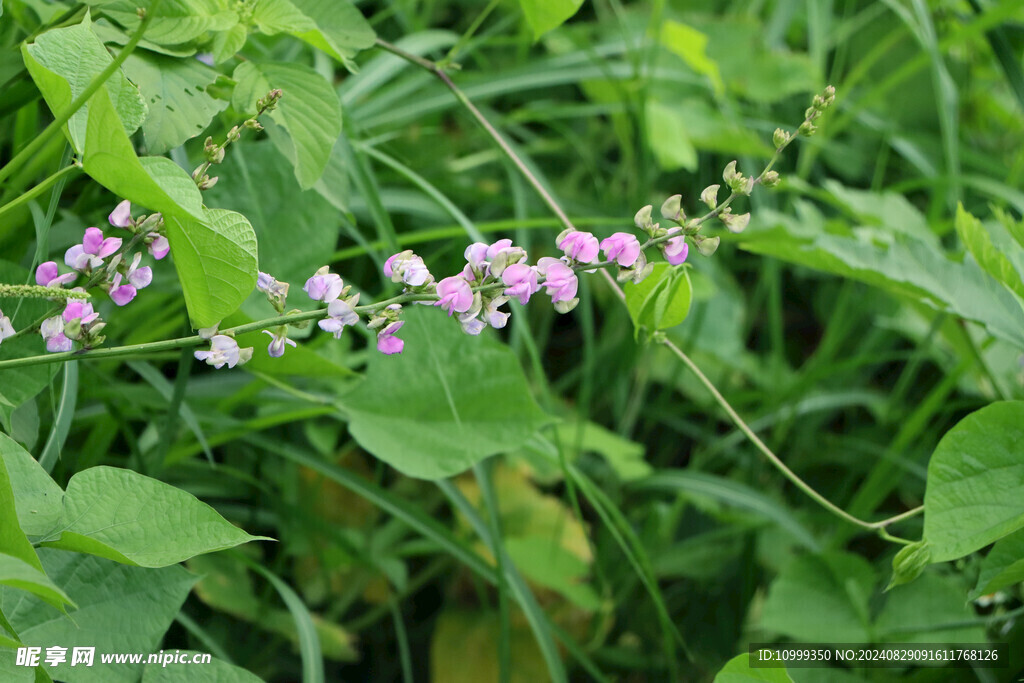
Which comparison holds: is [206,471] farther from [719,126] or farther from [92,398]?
[719,126]

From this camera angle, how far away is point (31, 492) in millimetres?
454

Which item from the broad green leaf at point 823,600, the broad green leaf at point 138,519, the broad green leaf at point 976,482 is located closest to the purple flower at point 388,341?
the broad green leaf at point 138,519

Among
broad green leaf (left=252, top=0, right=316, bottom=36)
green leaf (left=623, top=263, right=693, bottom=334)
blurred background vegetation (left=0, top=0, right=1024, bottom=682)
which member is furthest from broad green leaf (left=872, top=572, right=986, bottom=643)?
broad green leaf (left=252, top=0, right=316, bottom=36)

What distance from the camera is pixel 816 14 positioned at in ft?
4.33

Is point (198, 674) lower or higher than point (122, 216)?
lower

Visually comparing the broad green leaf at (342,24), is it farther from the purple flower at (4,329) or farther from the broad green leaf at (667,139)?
the broad green leaf at (667,139)

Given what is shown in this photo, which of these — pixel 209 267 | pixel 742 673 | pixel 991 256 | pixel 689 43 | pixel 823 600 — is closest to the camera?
pixel 209 267

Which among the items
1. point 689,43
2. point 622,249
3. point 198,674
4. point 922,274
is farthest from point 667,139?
point 198,674

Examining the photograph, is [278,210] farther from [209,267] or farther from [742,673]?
[742,673]

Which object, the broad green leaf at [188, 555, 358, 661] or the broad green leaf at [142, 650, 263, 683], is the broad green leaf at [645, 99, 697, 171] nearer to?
the broad green leaf at [188, 555, 358, 661]

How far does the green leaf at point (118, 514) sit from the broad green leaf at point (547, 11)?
1.54ft

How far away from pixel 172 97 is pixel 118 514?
31 centimetres

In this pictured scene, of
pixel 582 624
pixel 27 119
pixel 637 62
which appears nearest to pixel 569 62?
pixel 637 62

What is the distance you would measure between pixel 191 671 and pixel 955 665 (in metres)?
0.73
